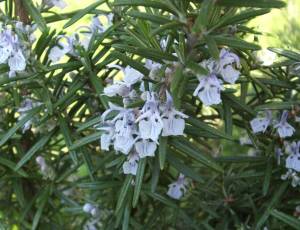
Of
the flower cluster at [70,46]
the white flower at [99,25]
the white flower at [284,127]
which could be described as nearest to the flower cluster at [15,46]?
the flower cluster at [70,46]

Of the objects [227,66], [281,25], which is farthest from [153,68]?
[281,25]

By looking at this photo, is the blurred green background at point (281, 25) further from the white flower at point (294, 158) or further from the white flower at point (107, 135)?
the white flower at point (107, 135)

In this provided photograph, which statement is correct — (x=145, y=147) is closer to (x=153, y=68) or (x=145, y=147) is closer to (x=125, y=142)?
(x=125, y=142)

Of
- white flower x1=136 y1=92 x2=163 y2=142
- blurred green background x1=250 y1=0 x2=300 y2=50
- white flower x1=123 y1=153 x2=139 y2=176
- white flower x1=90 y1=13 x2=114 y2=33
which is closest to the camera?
white flower x1=136 y1=92 x2=163 y2=142

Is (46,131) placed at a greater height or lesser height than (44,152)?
greater

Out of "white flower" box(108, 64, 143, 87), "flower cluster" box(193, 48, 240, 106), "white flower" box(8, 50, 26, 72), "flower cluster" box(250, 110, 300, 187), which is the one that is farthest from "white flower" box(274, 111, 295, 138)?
"white flower" box(8, 50, 26, 72)

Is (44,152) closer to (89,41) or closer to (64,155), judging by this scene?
(64,155)

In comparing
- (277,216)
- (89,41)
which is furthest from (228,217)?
(89,41)

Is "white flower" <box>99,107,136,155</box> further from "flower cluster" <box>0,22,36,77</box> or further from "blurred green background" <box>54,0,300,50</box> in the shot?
"blurred green background" <box>54,0,300,50</box>
